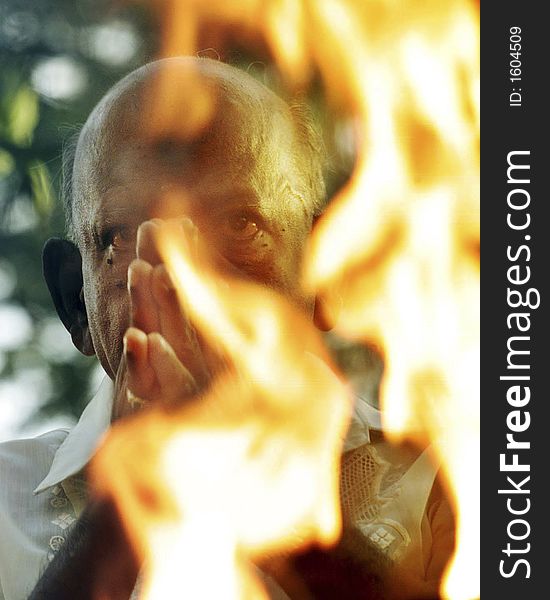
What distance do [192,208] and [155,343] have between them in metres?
0.25

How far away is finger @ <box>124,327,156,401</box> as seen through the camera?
1594mm

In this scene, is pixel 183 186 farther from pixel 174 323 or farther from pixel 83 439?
pixel 83 439

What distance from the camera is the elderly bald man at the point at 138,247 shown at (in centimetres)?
159

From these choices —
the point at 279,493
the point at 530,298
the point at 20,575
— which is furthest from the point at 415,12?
the point at 20,575

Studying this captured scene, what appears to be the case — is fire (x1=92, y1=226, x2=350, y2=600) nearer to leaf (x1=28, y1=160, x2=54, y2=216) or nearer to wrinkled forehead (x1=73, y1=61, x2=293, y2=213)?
wrinkled forehead (x1=73, y1=61, x2=293, y2=213)

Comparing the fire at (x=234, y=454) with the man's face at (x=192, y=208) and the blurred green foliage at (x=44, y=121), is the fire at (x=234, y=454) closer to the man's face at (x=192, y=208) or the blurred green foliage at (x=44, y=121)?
the man's face at (x=192, y=208)

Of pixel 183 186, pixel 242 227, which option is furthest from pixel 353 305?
pixel 183 186

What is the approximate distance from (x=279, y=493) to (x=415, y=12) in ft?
3.11

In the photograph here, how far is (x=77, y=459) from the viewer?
166 centimetres

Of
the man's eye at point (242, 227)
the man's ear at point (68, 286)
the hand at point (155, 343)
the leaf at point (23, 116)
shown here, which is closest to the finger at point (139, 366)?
the hand at point (155, 343)

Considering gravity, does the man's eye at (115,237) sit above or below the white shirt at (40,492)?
above

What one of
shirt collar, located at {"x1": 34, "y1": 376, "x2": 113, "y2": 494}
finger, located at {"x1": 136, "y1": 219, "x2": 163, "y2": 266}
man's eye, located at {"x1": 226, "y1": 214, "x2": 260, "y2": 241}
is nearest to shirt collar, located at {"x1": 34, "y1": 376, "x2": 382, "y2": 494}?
shirt collar, located at {"x1": 34, "y1": 376, "x2": 113, "y2": 494}

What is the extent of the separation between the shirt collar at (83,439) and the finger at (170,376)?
129mm

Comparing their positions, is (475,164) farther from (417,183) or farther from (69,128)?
(69,128)
